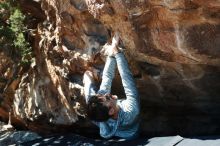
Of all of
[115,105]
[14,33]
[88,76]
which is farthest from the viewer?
[14,33]

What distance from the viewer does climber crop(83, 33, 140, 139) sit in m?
3.85

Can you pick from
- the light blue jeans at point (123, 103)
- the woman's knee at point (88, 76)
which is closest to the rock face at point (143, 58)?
the woman's knee at point (88, 76)

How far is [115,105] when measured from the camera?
3.93 m

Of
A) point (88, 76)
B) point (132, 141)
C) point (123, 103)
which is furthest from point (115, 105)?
point (88, 76)

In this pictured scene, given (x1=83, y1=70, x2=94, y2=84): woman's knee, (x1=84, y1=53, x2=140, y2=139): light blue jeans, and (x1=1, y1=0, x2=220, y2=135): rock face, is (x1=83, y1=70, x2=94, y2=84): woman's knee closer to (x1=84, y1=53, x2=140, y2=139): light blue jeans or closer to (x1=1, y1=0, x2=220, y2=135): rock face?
(x1=1, y1=0, x2=220, y2=135): rock face

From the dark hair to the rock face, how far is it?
0.66m

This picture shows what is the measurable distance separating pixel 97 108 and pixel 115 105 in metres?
0.19

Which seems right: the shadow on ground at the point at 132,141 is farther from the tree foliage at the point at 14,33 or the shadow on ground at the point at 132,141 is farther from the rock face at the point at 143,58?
the tree foliage at the point at 14,33

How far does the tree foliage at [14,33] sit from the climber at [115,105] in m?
1.58

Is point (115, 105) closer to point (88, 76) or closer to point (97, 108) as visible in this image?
point (97, 108)

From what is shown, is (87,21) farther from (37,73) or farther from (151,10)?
(37,73)

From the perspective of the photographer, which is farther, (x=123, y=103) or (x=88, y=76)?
(x=88, y=76)

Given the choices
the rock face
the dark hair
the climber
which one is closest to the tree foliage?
the rock face

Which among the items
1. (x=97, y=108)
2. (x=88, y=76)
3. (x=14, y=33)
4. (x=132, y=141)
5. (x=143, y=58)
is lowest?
(x=132, y=141)
